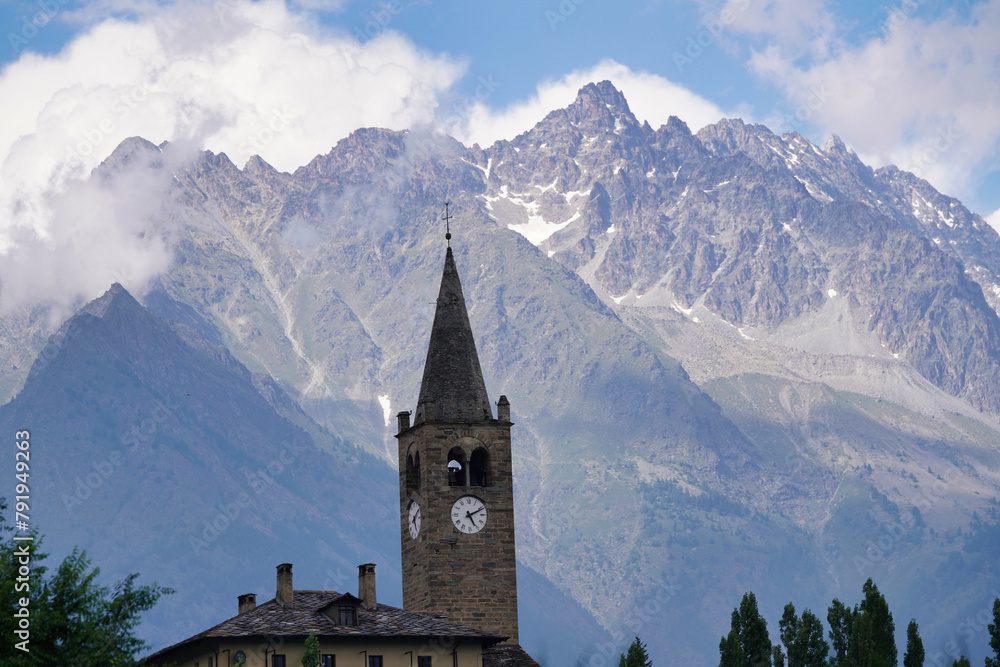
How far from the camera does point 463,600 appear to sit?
87500 mm

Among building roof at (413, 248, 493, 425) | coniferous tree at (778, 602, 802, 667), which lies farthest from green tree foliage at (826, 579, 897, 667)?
building roof at (413, 248, 493, 425)

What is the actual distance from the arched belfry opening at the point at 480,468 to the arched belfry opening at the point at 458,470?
0.28m

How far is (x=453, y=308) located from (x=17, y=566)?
41.4 meters

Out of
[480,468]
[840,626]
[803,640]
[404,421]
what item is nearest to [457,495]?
[480,468]

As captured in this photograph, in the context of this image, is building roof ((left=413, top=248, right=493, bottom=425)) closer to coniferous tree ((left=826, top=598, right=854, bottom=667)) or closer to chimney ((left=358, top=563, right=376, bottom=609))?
chimney ((left=358, top=563, right=376, bottom=609))

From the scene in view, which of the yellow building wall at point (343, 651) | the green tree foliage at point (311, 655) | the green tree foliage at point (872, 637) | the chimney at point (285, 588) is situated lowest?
the green tree foliage at point (311, 655)

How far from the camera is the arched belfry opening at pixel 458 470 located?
299ft

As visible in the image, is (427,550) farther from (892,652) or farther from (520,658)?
(892,652)

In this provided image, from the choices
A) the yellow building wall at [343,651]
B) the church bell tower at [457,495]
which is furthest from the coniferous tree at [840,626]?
the yellow building wall at [343,651]

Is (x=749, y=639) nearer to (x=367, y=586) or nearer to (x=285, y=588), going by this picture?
(x=367, y=586)

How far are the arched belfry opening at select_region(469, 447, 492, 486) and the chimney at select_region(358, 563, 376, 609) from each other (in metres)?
7.98

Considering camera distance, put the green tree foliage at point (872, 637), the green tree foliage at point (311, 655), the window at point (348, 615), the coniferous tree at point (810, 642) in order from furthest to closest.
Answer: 1. the coniferous tree at point (810, 642)
2. the green tree foliage at point (872, 637)
3. the window at point (348, 615)
4. the green tree foliage at point (311, 655)

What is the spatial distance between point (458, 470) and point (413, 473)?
254 cm

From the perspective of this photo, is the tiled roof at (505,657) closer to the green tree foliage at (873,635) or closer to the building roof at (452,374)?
the building roof at (452,374)
